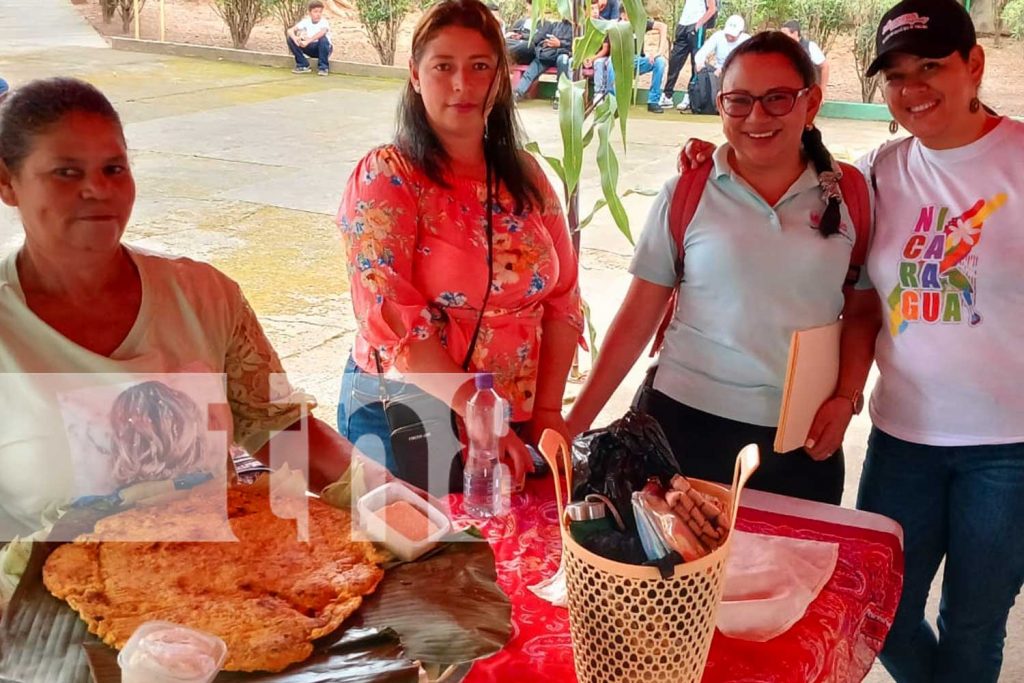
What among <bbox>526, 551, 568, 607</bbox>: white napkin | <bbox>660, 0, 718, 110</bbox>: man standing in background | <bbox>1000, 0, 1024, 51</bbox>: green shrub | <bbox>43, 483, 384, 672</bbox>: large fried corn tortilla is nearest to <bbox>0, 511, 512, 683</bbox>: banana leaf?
<bbox>43, 483, 384, 672</bbox>: large fried corn tortilla

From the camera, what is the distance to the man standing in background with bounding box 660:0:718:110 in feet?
35.1

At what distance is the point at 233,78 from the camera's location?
11766 millimetres

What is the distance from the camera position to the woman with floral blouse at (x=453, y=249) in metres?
1.74

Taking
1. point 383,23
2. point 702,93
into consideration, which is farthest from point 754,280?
point 383,23

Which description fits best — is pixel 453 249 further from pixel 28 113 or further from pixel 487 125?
pixel 28 113

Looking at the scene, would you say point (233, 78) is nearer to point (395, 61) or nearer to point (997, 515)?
point (395, 61)

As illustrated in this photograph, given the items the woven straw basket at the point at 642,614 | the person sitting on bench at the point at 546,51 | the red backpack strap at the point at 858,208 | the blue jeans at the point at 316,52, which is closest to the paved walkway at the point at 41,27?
the blue jeans at the point at 316,52

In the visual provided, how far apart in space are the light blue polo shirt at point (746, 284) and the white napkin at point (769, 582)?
38 centimetres

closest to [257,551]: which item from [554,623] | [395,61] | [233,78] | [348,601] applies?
[348,601]

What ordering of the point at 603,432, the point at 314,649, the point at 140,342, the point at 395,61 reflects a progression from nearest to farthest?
the point at 314,649
the point at 603,432
the point at 140,342
the point at 395,61

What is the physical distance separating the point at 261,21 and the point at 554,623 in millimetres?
13688

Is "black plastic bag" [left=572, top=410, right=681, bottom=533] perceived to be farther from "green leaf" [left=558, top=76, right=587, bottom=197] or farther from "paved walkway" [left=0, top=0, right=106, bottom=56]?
"paved walkway" [left=0, top=0, right=106, bottom=56]

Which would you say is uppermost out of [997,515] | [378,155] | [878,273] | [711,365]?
[378,155]

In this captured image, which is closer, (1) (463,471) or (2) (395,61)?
(1) (463,471)
